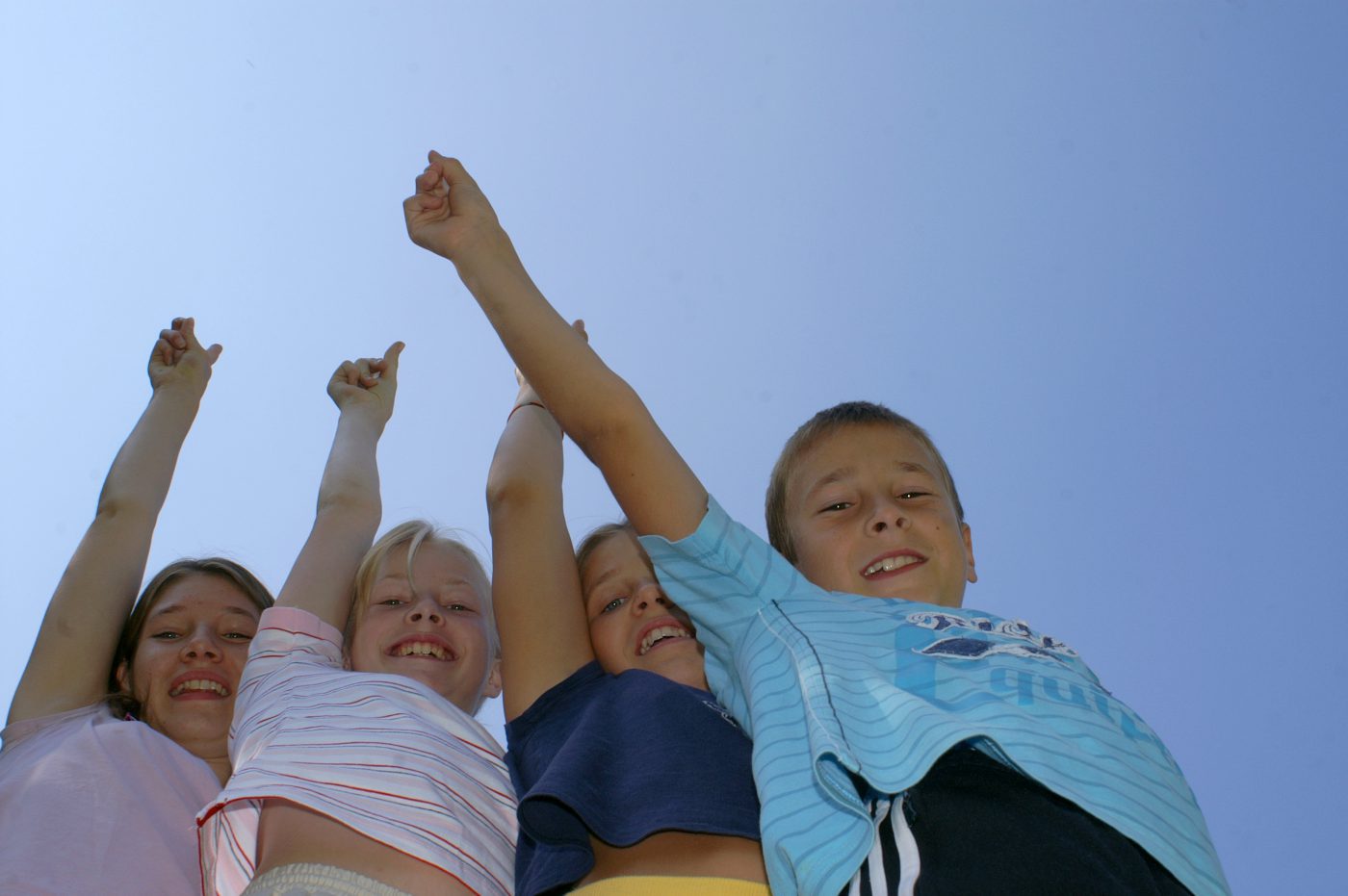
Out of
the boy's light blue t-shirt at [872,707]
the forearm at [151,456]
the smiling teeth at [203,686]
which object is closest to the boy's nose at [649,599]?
the boy's light blue t-shirt at [872,707]

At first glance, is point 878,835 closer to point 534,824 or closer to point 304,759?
point 534,824

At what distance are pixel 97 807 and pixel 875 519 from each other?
1.99m

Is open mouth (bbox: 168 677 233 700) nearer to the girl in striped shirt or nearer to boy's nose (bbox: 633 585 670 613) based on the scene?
the girl in striped shirt

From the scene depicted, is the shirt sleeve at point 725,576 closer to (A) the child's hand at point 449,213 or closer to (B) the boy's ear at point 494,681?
(A) the child's hand at point 449,213

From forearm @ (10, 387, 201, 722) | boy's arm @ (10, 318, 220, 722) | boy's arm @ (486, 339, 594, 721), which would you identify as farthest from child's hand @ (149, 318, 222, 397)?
boy's arm @ (486, 339, 594, 721)

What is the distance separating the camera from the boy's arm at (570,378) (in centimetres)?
250

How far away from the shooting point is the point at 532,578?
2.89 m

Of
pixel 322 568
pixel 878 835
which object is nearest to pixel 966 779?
pixel 878 835

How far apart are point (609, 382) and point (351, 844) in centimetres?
108

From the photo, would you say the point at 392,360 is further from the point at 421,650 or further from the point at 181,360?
the point at 421,650

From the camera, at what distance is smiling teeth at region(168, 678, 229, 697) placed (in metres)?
3.70

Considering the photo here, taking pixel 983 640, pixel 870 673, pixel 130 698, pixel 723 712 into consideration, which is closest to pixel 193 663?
pixel 130 698

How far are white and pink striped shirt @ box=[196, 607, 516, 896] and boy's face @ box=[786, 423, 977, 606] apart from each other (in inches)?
36.2

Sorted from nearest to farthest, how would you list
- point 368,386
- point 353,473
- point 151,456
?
point 353,473
point 151,456
point 368,386
